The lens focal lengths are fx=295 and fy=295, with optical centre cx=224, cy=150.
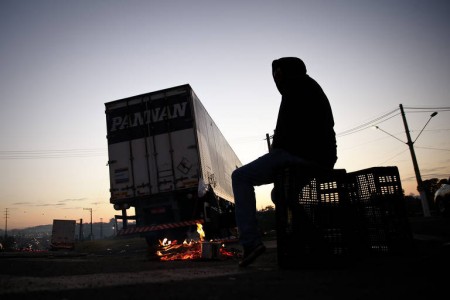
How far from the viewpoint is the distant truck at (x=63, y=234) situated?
99.2ft

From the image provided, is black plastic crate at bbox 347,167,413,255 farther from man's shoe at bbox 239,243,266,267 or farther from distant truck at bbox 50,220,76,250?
distant truck at bbox 50,220,76,250

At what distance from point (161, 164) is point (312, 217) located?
25.1 ft

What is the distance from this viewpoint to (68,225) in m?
32.0

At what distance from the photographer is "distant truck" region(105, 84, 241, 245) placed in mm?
9898

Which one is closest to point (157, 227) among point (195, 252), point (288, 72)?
point (195, 252)

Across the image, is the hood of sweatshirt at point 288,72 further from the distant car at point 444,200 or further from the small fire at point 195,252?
the distant car at point 444,200

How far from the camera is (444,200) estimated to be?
13.7 metres

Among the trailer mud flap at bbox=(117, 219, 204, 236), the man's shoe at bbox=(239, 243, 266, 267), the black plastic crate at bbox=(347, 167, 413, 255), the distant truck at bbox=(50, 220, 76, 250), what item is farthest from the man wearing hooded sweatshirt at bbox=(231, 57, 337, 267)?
the distant truck at bbox=(50, 220, 76, 250)

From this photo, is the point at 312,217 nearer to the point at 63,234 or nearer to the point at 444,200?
the point at 444,200

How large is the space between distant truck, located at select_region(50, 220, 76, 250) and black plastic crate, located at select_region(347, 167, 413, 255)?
3252cm

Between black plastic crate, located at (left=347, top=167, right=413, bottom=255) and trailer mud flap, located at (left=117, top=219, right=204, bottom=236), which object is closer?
black plastic crate, located at (left=347, top=167, right=413, bottom=255)

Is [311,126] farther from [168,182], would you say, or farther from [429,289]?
[168,182]

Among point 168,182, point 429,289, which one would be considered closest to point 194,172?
point 168,182

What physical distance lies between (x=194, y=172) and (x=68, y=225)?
93.0 ft
